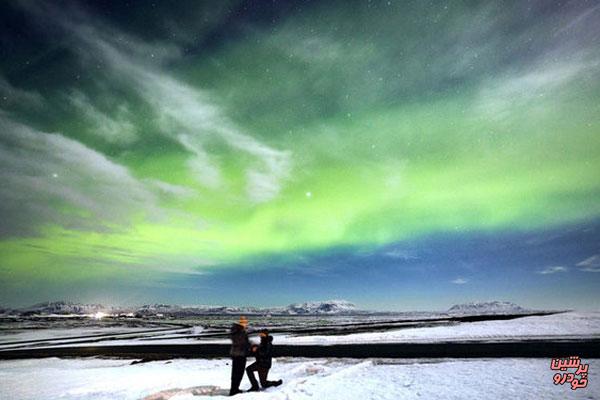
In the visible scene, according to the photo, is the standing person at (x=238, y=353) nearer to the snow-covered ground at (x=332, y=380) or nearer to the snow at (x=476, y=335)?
the snow-covered ground at (x=332, y=380)

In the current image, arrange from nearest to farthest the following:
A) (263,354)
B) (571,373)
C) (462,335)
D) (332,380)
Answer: (263,354)
(571,373)
(332,380)
(462,335)

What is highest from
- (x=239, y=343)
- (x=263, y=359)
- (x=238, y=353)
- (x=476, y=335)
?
(x=239, y=343)

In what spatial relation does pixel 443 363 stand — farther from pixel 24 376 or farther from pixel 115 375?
pixel 24 376

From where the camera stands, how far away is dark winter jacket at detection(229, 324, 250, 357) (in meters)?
10.8

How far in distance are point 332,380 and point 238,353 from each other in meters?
3.81

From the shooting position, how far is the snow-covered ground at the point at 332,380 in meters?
9.86

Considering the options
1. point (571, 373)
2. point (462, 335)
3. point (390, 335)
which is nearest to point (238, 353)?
point (571, 373)

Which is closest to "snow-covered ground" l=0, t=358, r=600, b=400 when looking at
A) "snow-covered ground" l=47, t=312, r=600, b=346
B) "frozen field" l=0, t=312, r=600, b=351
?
"snow-covered ground" l=47, t=312, r=600, b=346

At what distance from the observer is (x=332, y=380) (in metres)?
12.1

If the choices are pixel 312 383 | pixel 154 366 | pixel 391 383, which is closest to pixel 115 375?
pixel 154 366

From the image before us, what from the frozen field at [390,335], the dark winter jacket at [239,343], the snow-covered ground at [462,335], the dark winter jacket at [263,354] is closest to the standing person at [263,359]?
the dark winter jacket at [263,354]

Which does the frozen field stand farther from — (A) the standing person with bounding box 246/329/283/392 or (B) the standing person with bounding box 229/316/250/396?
(B) the standing person with bounding box 229/316/250/396

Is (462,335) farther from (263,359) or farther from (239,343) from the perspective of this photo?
(239,343)

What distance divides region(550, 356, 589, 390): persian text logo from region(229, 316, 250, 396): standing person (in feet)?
33.3
